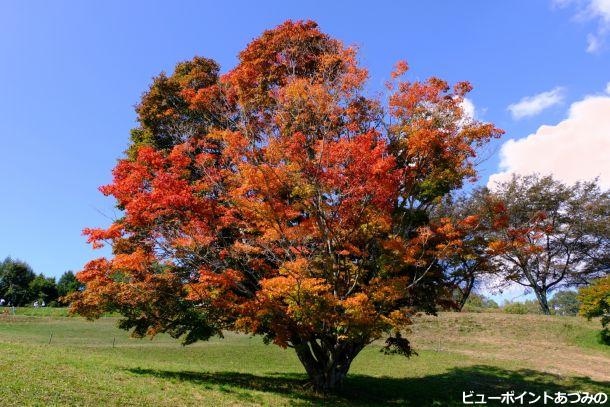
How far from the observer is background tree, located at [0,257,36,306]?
257 feet

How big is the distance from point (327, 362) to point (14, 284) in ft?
278

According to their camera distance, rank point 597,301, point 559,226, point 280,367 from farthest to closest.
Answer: point 559,226 → point 597,301 → point 280,367

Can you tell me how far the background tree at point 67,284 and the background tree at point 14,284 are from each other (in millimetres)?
5686

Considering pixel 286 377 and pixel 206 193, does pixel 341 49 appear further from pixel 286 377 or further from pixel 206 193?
pixel 286 377

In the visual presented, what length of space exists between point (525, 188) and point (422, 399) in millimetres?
35761

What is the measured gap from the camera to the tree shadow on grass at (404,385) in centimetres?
1573

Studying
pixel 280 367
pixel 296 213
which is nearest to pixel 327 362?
pixel 296 213

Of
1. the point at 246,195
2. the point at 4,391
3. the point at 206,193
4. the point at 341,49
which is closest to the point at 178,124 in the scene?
the point at 206,193

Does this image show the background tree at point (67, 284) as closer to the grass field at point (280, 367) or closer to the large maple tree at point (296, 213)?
the grass field at point (280, 367)

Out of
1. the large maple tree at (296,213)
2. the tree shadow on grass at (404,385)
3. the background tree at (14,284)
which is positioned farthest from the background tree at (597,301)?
the background tree at (14,284)

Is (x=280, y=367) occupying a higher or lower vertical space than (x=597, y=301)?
lower

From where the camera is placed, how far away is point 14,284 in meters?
78.8

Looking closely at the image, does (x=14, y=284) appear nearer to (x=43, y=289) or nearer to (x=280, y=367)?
(x=43, y=289)

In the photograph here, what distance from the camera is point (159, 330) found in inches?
728
